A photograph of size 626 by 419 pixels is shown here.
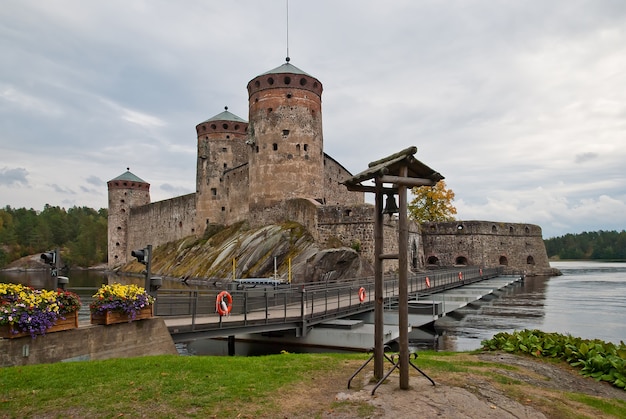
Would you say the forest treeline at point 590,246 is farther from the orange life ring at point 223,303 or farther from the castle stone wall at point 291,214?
the orange life ring at point 223,303

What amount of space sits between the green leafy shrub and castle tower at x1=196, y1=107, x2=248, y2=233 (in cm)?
4114

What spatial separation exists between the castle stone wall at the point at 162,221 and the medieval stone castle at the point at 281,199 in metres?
0.12

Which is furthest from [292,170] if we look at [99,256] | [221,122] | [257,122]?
[99,256]

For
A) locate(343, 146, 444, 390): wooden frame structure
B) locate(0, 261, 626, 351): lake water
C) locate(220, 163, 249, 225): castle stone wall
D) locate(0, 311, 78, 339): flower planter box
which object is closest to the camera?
locate(343, 146, 444, 390): wooden frame structure

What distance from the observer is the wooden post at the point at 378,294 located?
276 inches

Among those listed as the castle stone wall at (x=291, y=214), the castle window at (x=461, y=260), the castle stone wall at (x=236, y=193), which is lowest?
the castle window at (x=461, y=260)

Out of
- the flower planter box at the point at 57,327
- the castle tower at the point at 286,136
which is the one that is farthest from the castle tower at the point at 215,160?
the flower planter box at the point at 57,327

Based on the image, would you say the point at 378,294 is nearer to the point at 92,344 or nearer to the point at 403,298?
the point at 403,298

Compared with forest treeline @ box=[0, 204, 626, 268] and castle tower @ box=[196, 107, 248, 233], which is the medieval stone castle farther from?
forest treeline @ box=[0, 204, 626, 268]

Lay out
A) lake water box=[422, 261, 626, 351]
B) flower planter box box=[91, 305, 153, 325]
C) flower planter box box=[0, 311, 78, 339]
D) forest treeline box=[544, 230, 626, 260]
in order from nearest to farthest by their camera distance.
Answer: flower planter box box=[0, 311, 78, 339] < flower planter box box=[91, 305, 153, 325] < lake water box=[422, 261, 626, 351] < forest treeline box=[544, 230, 626, 260]

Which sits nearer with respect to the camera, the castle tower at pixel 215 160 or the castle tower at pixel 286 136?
the castle tower at pixel 286 136

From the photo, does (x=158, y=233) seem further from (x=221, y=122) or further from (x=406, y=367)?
(x=406, y=367)

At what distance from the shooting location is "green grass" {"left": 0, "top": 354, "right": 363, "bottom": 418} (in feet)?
18.6

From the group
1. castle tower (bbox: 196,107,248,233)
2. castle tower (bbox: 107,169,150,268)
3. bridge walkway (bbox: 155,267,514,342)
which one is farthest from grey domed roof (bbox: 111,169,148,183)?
bridge walkway (bbox: 155,267,514,342)
